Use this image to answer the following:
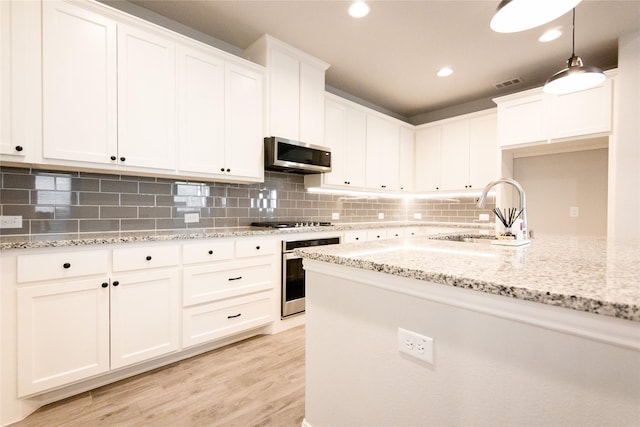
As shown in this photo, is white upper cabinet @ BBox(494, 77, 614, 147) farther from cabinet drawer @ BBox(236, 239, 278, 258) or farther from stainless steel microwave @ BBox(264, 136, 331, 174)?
cabinet drawer @ BBox(236, 239, 278, 258)

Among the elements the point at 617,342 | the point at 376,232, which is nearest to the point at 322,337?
the point at 617,342

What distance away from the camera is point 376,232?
3.79 meters

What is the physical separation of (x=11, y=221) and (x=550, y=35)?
460 centimetres

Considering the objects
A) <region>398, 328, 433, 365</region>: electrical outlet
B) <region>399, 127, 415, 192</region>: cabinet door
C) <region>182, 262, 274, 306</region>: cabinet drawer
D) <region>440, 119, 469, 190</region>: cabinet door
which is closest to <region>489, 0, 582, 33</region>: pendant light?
<region>398, 328, 433, 365</region>: electrical outlet

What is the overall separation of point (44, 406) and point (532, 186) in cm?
513

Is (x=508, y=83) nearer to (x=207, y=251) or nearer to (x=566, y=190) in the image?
(x=566, y=190)

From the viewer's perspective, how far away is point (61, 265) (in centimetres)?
162

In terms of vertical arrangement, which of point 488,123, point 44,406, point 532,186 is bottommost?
point 44,406

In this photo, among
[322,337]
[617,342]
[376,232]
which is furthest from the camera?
[376,232]

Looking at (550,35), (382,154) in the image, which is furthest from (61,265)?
(550,35)

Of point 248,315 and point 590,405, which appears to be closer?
point 590,405

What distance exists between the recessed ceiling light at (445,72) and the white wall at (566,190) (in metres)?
1.56

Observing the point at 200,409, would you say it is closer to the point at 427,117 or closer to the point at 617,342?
the point at 617,342

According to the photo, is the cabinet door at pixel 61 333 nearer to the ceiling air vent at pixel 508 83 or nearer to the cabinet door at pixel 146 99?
the cabinet door at pixel 146 99
